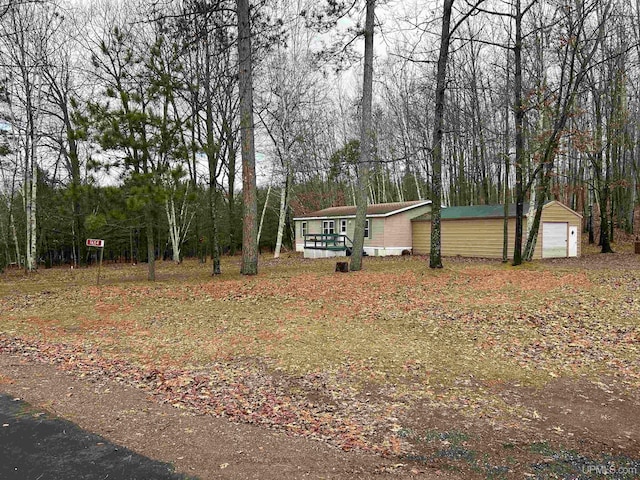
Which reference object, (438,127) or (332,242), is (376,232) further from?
(438,127)

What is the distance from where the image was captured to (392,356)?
19.5 feet

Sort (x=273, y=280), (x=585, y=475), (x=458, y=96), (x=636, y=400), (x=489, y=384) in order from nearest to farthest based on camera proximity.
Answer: (x=585, y=475) → (x=636, y=400) → (x=489, y=384) → (x=273, y=280) → (x=458, y=96)

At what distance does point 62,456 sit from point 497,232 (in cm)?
1984

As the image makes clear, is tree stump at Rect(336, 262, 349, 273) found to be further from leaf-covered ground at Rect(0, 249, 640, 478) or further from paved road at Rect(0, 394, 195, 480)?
paved road at Rect(0, 394, 195, 480)

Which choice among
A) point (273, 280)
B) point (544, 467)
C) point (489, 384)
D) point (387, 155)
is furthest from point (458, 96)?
point (544, 467)

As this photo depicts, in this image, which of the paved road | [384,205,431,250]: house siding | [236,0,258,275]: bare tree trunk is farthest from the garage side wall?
the paved road

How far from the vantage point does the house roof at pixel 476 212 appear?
20.2 m

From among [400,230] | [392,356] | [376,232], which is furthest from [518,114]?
[392,356]

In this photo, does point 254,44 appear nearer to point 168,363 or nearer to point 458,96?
point 168,363

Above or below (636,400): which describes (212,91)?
above

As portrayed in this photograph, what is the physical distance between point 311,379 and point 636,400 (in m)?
3.49

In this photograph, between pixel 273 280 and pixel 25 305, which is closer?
pixel 25 305

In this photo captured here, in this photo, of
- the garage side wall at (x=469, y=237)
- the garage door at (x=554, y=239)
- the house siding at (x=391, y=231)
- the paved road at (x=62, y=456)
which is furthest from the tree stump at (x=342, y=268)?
the garage door at (x=554, y=239)

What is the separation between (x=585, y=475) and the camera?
117 inches
